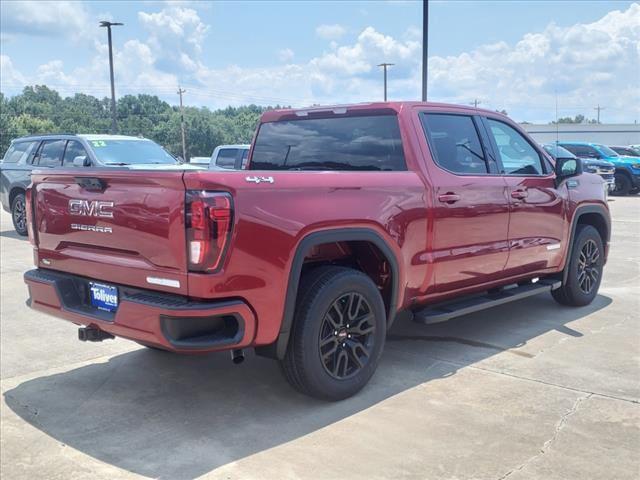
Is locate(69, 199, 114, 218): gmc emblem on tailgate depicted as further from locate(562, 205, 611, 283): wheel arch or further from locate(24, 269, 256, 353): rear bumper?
locate(562, 205, 611, 283): wheel arch

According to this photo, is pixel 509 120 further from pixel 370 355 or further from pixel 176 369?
pixel 176 369

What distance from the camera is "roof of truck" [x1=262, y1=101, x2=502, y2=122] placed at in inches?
193

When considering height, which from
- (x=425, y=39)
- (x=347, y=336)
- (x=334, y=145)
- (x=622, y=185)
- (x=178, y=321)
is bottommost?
(x=622, y=185)

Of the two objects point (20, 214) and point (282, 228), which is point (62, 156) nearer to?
point (20, 214)

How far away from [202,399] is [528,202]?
3.21 metres

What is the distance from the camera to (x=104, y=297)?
398cm

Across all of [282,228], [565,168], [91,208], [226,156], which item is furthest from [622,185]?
[91,208]

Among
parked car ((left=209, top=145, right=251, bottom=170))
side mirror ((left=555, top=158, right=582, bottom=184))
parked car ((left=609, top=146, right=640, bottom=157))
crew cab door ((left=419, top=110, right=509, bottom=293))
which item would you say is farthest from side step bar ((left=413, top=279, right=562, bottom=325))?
parked car ((left=609, top=146, right=640, bottom=157))

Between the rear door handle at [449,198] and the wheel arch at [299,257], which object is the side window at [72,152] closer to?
the rear door handle at [449,198]

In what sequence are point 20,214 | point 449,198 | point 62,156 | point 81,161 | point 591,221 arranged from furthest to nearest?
point 20,214, point 62,156, point 81,161, point 591,221, point 449,198

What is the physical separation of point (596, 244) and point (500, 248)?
6.50 feet

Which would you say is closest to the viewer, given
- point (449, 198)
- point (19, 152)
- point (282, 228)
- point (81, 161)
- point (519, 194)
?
point (282, 228)

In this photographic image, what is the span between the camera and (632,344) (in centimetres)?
542

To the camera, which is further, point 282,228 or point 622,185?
point 622,185
